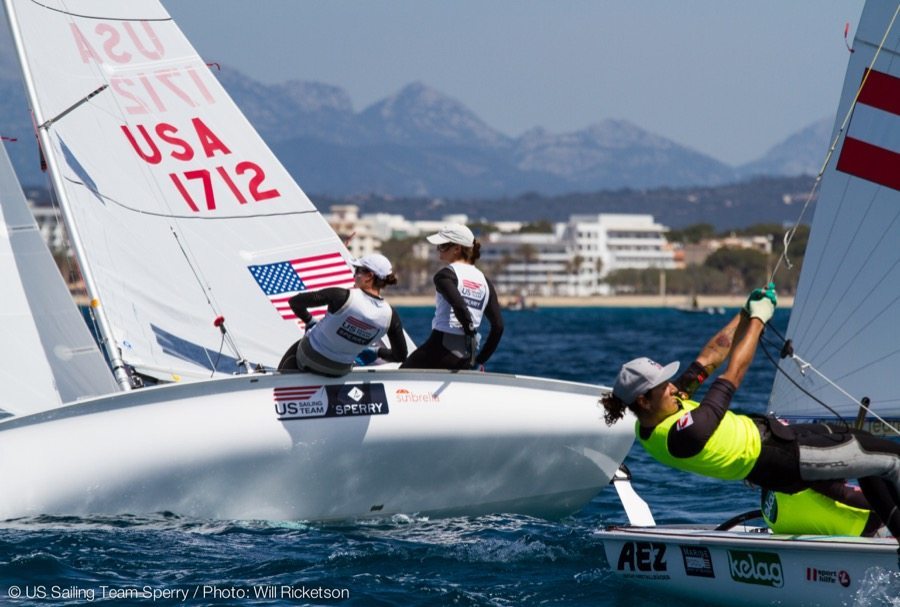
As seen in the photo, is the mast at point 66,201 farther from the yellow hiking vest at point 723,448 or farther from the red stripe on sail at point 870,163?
the red stripe on sail at point 870,163

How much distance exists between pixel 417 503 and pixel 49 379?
2438 mm

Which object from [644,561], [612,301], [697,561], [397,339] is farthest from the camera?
[612,301]

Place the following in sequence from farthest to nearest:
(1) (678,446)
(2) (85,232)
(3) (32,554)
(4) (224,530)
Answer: (2) (85,232) → (4) (224,530) → (3) (32,554) → (1) (678,446)

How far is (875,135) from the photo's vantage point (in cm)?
660

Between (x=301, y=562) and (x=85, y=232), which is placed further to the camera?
(x=85, y=232)

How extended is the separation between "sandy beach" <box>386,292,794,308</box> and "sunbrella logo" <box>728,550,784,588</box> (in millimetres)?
120594

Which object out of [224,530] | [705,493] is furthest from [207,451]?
[705,493]

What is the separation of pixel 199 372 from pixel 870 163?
4.50 meters

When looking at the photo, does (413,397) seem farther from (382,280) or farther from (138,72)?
(138,72)

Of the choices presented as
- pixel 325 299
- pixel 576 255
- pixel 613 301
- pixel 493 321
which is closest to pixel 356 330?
pixel 325 299

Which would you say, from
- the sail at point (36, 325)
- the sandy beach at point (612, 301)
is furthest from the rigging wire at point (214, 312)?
the sandy beach at point (612, 301)

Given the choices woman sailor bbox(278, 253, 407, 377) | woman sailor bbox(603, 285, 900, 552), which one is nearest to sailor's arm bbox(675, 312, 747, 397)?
woman sailor bbox(603, 285, 900, 552)

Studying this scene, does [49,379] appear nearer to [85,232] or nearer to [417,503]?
[85,232]

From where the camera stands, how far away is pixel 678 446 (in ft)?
17.3
